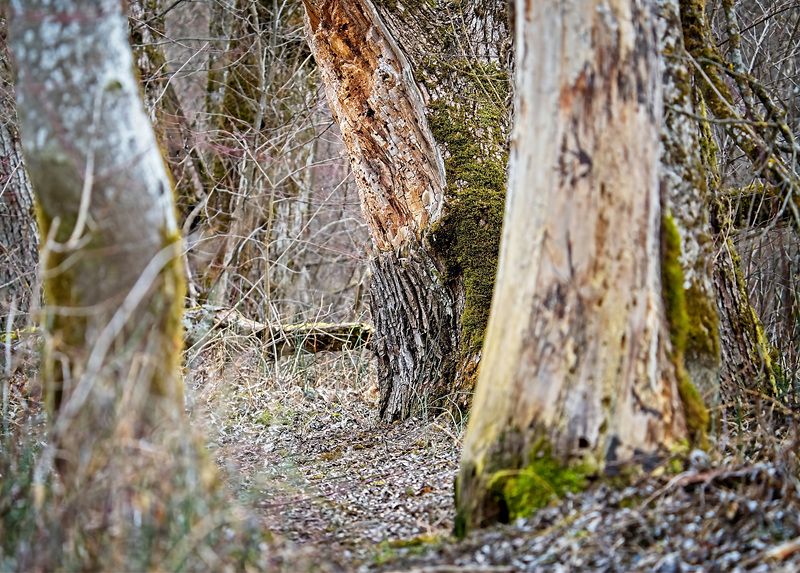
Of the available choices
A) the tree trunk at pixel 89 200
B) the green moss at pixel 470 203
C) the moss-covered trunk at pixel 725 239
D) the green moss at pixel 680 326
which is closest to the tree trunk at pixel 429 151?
the green moss at pixel 470 203

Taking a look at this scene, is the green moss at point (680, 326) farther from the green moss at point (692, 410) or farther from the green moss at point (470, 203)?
the green moss at point (470, 203)

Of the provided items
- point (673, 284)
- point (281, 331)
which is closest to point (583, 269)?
point (673, 284)

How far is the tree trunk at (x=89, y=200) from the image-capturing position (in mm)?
2100

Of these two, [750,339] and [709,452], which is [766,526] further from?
[750,339]

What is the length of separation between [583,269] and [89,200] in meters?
1.61

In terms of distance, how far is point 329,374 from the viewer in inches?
265

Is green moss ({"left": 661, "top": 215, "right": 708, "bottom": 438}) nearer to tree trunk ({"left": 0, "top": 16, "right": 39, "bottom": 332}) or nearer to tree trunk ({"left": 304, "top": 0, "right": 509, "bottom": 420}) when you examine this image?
tree trunk ({"left": 304, "top": 0, "right": 509, "bottom": 420})

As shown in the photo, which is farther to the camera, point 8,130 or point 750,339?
point 8,130

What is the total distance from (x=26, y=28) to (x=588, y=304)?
2.00 m

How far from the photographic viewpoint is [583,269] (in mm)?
2383

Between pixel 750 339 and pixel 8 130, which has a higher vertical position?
pixel 8 130

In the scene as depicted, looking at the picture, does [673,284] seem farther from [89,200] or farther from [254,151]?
[254,151]

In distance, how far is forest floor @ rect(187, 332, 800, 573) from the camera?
2131 mm

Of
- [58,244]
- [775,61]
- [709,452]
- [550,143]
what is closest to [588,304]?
[550,143]
